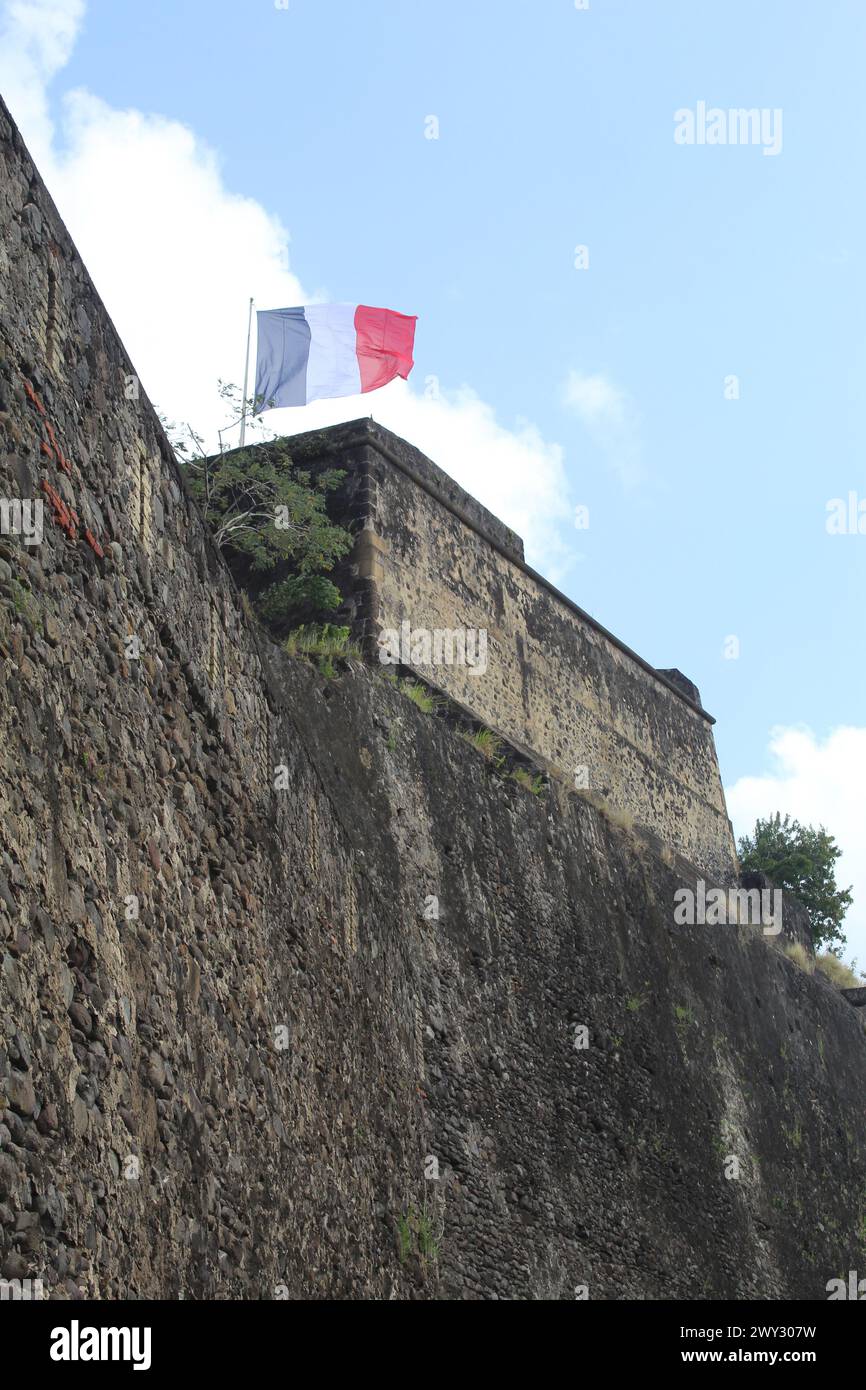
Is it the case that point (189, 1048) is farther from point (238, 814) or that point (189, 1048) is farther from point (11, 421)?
point (11, 421)

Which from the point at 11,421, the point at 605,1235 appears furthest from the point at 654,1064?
the point at 11,421

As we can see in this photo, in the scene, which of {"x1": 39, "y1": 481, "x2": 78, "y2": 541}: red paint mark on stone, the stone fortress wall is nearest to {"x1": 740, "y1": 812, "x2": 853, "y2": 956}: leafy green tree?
the stone fortress wall

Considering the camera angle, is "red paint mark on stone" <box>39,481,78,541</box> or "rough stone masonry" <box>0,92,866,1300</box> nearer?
Answer: "rough stone masonry" <box>0,92,866,1300</box>

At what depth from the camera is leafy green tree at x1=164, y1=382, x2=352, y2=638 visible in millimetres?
13945

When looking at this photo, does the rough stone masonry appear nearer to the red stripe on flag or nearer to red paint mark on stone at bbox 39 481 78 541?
red paint mark on stone at bbox 39 481 78 541

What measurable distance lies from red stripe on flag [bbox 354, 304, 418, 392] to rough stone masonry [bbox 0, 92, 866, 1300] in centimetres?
518

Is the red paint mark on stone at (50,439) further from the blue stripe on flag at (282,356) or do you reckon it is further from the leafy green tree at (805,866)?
the leafy green tree at (805,866)

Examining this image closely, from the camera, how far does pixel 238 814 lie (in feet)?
23.9

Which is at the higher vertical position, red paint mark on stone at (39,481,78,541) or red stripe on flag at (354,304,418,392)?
red stripe on flag at (354,304,418,392)

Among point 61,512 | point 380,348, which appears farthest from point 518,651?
point 61,512

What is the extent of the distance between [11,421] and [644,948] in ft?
32.2

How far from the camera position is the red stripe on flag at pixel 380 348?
16.5m

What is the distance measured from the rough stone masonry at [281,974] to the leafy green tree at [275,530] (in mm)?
2350

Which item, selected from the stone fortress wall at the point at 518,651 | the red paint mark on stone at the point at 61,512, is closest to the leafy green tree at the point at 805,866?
the stone fortress wall at the point at 518,651
